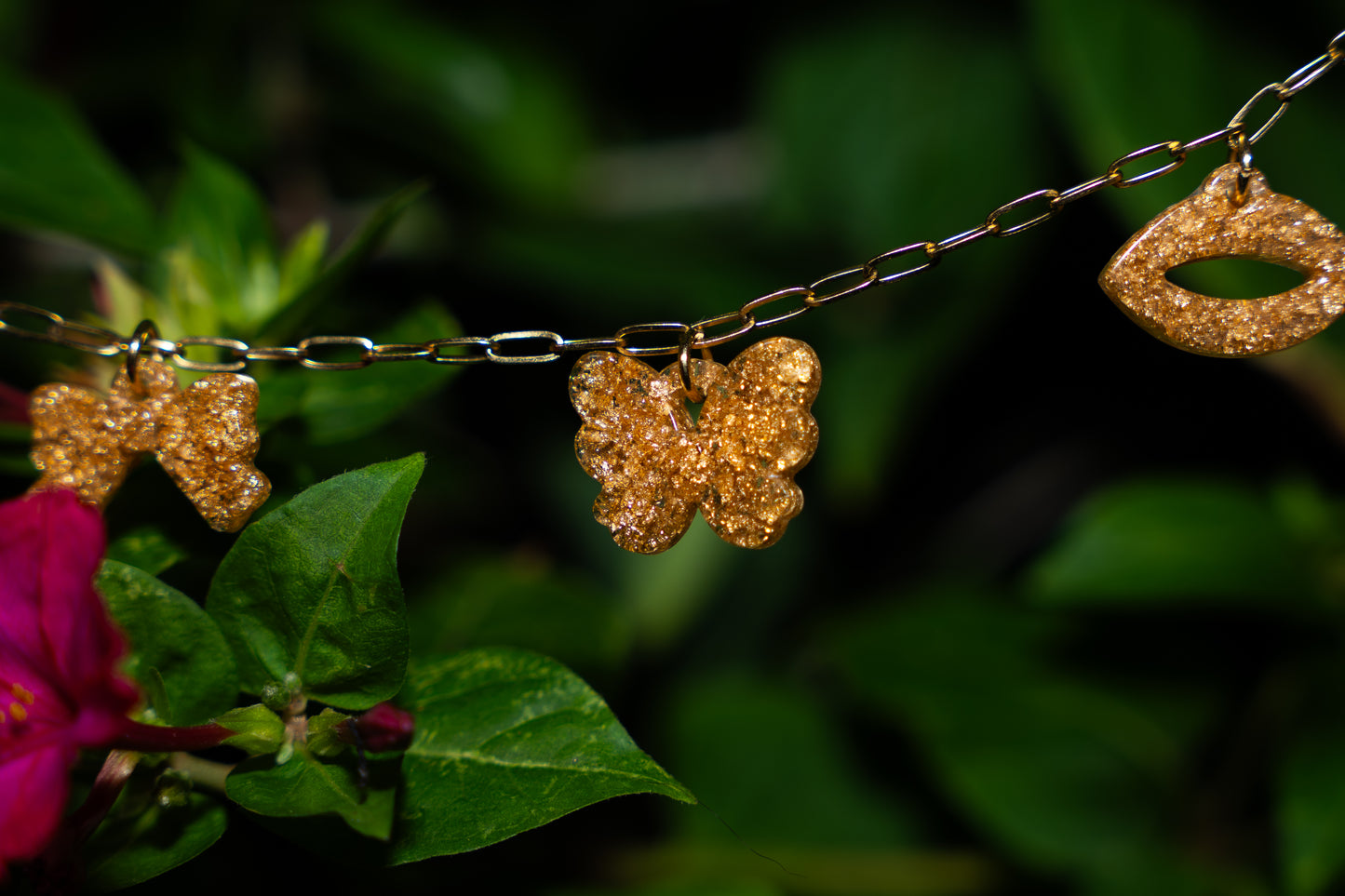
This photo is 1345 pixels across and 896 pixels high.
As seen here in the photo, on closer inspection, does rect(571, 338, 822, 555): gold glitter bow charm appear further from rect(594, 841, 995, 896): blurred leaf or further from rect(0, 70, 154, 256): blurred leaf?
rect(594, 841, 995, 896): blurred leaf

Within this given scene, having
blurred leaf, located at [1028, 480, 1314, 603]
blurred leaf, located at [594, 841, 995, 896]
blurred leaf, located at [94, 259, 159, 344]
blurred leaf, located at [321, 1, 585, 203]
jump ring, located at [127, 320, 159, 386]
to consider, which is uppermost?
blurred leaf, located at [321, 1, 585, 203]

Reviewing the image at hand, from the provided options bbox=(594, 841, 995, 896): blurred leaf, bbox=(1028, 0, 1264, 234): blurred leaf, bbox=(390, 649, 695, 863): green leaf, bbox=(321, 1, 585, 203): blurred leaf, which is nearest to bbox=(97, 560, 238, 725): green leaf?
bbox=(390, 649, 695, 863): green leaf

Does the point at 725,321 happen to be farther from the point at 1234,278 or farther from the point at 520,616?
the point at 1234,278

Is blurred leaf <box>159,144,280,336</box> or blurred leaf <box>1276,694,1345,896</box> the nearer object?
blurred leaf <box>159,144,280,336</box>

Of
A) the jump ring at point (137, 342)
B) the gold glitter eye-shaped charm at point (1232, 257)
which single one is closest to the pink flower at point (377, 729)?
the jump ring at point (137, 342)

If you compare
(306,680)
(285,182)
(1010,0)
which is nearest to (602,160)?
(285,182)

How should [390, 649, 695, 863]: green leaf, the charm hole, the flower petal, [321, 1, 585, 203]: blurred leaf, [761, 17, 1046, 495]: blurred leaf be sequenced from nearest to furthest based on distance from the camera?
the flower petal → [390, 649, 695, 863]: green leaf → the charm hole → [761, 17, 1046, 495]: blurred leaf → [321, 1, 585, 203]: blurred leaf
